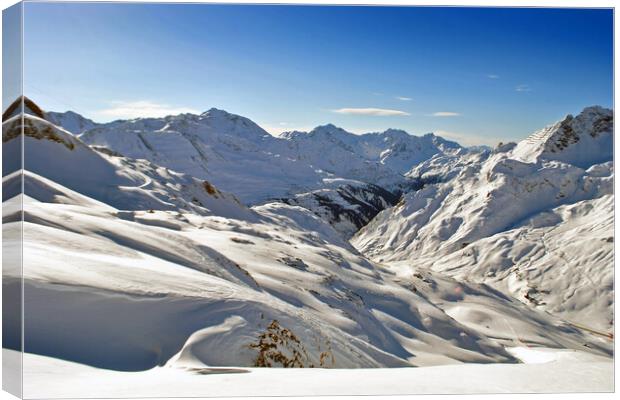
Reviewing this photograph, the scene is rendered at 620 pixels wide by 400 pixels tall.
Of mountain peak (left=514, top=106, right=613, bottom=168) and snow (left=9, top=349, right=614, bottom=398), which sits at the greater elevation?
mountain peak (left=514, top=106, right=613, bottom=168)

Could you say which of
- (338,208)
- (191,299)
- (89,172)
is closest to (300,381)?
(191,299)

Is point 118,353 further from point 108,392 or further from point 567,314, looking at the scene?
point 567,314

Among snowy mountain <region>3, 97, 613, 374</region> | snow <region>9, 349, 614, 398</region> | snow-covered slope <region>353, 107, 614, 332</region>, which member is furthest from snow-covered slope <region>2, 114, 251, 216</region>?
snow-covered slope <region>353, 107, 614, 332</region>

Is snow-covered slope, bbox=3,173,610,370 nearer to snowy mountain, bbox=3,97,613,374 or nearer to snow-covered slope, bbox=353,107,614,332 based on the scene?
snowy mountain, bbox=3,97,613,374

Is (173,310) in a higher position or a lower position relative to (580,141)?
lower

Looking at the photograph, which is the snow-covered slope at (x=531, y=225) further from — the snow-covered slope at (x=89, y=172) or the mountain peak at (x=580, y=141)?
the snow-covered slope at (x=89, y=172)

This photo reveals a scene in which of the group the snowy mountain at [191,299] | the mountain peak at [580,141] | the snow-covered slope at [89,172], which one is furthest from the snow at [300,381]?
the mountain peak at [580,141]

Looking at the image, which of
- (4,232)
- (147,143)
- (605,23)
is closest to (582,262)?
(605,23)

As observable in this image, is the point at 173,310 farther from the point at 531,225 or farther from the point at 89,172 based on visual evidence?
the point at 531,225

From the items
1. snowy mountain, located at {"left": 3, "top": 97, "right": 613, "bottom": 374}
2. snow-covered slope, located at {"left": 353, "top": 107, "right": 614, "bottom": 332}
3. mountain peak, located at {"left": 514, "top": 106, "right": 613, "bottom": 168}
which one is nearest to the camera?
snowy mountain, located at {"left": 3, "top": 97, "right": 613, "bottom": 374}
